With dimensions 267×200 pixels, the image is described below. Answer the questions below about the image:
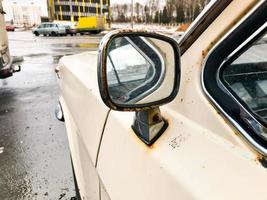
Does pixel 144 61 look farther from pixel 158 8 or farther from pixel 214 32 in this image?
pixel 158 8

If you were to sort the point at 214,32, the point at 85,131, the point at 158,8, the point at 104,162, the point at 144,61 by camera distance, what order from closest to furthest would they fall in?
the point at 214,32 → the point at 144,61 → the point at 104,162 → the point at 85,131 → the point at 158,8

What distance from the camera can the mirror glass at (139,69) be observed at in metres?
1.14

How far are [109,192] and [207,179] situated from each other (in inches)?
21.3

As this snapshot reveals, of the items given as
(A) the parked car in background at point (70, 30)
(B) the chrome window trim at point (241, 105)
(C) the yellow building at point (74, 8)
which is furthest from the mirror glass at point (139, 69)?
(C) the yellow building at point (74, 8)

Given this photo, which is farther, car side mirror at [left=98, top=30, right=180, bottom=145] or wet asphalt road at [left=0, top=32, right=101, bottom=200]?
wet asphalt road at [left=0, top=32, right=101, bottom=200]

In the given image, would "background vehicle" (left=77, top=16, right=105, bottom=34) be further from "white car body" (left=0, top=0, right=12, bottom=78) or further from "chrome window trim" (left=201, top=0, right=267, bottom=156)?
"chrome window trim" (left=201, top=0, right=267, bottom=156)

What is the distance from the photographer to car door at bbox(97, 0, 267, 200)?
34.8 inches

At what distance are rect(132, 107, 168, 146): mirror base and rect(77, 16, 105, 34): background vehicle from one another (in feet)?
141

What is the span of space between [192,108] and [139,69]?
1.18 ft

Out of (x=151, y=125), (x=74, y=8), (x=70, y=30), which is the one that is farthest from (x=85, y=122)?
(x=74, y=8)

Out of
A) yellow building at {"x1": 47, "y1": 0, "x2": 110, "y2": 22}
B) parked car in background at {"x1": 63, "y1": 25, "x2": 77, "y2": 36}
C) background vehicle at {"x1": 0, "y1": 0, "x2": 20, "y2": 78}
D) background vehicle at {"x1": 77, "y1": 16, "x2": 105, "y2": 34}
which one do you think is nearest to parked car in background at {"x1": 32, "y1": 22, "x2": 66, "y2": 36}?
parked car in background at {"x1": 63, "y1": 25, "x2": 77, "y2": 36}

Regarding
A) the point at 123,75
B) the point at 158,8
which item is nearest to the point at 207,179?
the point at 123,75

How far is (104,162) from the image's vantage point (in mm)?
1452

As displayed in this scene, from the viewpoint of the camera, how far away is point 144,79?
4.36 feet
